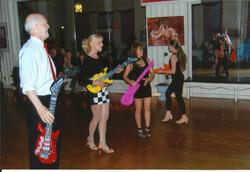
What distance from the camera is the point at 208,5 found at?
294 inches

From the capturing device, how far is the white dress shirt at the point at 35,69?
246cm

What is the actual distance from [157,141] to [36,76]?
2.44 m

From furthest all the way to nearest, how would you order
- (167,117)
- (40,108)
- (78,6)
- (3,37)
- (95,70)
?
(3,37)
(78,6)
(167,117)
(95,70)
(40,108)

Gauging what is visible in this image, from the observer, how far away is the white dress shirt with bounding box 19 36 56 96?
2463 millimetres

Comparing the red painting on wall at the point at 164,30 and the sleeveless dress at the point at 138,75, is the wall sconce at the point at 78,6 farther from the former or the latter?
the sleeveless dress at the point at 138,75

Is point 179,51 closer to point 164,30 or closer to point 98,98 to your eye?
point 98,98

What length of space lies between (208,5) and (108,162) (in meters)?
4.85

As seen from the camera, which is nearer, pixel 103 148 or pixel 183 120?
pixel 103 148

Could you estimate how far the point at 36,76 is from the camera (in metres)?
2.50

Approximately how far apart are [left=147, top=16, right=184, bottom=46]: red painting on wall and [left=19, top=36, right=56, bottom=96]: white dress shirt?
524 centimetres

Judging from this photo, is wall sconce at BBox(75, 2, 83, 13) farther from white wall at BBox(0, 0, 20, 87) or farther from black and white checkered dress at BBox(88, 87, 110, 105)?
black and white checkered dress at BBox(88, 87, 110, 105)

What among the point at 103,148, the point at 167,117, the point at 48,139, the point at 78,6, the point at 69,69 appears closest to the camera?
the point at 48,139

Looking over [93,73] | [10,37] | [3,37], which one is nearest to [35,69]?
[93,73]

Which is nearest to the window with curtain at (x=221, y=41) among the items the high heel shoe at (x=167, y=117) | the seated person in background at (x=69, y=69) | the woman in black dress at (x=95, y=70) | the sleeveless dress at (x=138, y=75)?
the high heel shoe at (x=167, y=117)
